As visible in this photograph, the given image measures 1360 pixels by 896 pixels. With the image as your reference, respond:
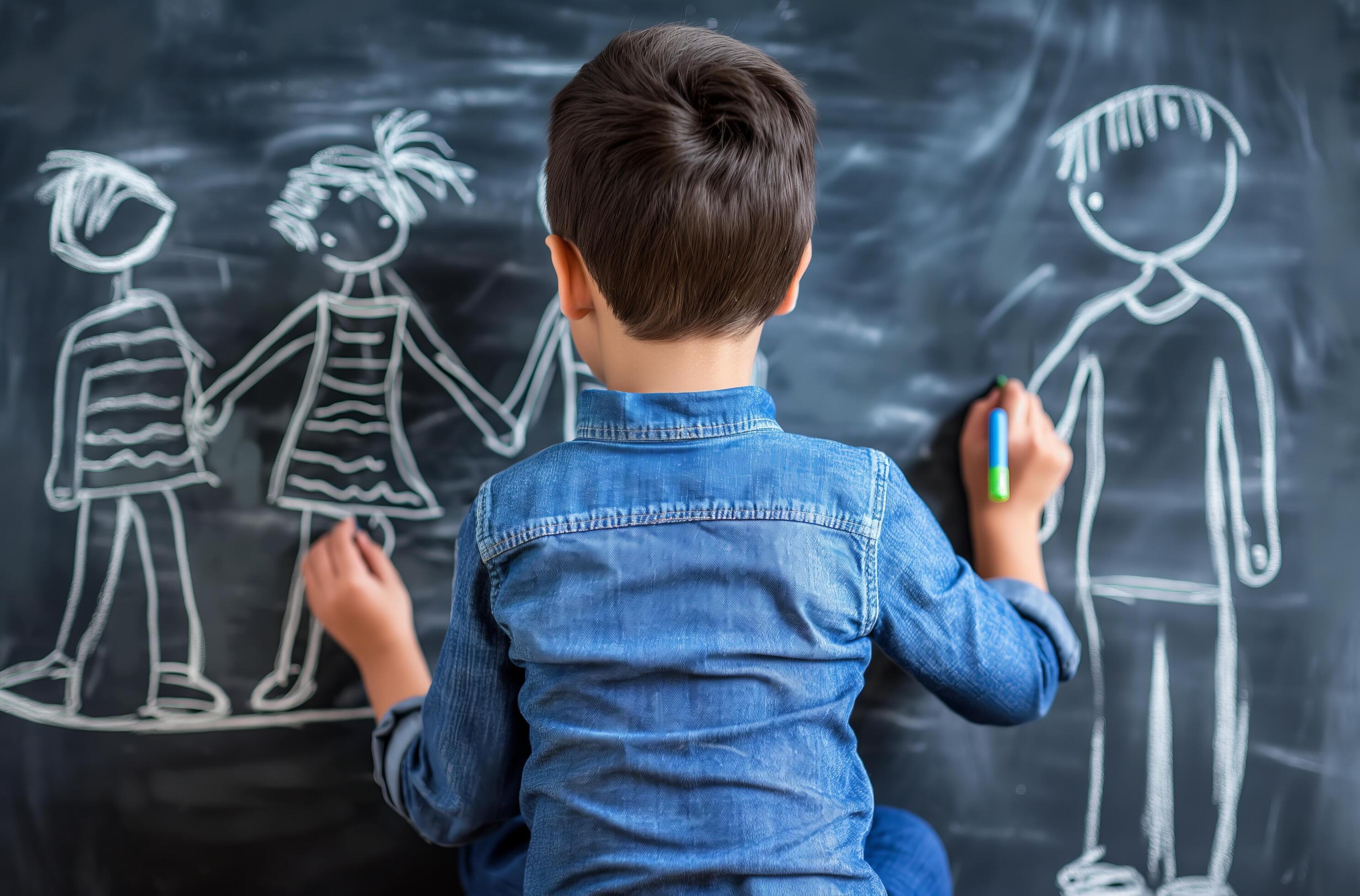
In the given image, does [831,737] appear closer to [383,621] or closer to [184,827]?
[383,621]

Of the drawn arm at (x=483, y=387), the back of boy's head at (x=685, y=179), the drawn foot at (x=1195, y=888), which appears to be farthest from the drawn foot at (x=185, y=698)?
the drawn foot at (x=1195, y=888)

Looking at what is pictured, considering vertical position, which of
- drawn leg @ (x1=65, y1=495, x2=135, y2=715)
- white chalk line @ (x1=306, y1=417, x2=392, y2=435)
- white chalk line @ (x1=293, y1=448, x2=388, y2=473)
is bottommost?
drawn leg @ (x1=65, y1=495, x2=135, y2=715)

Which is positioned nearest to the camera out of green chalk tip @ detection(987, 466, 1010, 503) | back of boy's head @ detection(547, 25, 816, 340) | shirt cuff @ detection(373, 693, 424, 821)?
back of boy's head @ detection(547, 25, 816, 340)

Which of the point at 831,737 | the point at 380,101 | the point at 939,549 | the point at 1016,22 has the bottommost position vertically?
the point at 831,737

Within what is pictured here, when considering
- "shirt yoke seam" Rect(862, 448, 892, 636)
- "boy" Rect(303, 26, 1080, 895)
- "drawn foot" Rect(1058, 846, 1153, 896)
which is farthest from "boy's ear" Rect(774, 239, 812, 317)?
"drawn foot" Rect(1058, 846, 1153, 896)

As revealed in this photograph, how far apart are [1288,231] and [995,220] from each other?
32cm

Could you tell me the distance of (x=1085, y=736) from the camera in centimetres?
88

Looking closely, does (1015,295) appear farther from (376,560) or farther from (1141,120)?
(376,560)

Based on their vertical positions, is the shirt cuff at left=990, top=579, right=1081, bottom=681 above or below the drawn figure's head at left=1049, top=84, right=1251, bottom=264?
below

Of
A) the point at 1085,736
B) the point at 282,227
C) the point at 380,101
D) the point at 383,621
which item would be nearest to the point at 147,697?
the point at 383,621

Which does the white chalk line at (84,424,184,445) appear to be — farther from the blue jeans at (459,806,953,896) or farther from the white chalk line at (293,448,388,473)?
the blue jeans at (459,806,953,896)

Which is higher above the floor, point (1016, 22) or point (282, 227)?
point (1016, 22)

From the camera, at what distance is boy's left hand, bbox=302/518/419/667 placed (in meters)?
0.83

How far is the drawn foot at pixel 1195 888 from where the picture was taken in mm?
879
